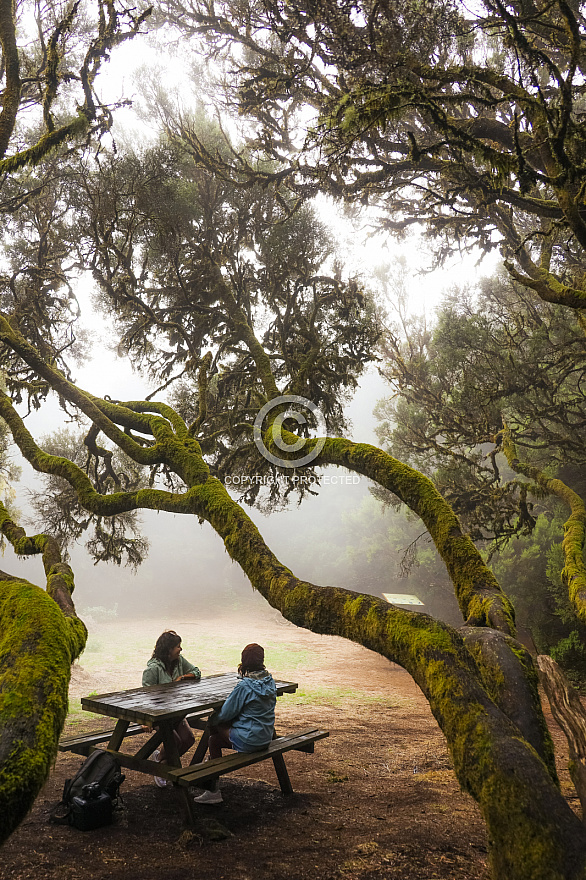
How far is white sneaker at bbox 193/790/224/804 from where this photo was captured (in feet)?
17.7

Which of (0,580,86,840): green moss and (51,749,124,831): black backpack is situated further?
(51,749,124,831): black backpack

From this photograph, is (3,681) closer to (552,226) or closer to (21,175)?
(552,226)

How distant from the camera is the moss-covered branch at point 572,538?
19.2ft

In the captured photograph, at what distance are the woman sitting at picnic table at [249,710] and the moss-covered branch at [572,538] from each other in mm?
3235

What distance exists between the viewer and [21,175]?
32.3 ft

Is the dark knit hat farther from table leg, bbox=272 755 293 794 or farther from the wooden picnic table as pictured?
table leg, bbox=272 755 293 794

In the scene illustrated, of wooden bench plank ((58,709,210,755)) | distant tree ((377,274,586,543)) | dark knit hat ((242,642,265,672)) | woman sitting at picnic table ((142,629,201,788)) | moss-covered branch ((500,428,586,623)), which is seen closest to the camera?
dark knit hat ((242,642,265,672))

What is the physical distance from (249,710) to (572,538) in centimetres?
462

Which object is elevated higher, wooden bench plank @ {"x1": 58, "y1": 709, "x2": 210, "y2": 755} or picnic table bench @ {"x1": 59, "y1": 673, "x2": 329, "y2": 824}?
picnic table bench @ {"x1": 59, "y1": 673, "x2": 329, "y2": 824}

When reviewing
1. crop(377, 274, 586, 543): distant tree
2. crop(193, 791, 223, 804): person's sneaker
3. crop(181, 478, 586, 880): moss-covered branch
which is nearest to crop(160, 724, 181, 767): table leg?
crop(193, 791, 223, 804): person's sneaker

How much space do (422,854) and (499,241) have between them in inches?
428

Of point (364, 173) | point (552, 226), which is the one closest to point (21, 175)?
point (364, 173)

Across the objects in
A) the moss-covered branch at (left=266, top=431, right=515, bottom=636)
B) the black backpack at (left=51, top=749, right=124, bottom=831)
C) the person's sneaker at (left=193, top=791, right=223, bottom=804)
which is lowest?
the person's sneaker at (left=193, top=791, right=223, bottom=804)

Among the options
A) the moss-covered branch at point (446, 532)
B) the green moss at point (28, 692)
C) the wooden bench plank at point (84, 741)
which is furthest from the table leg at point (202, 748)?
the green moss at point (28, 692)
